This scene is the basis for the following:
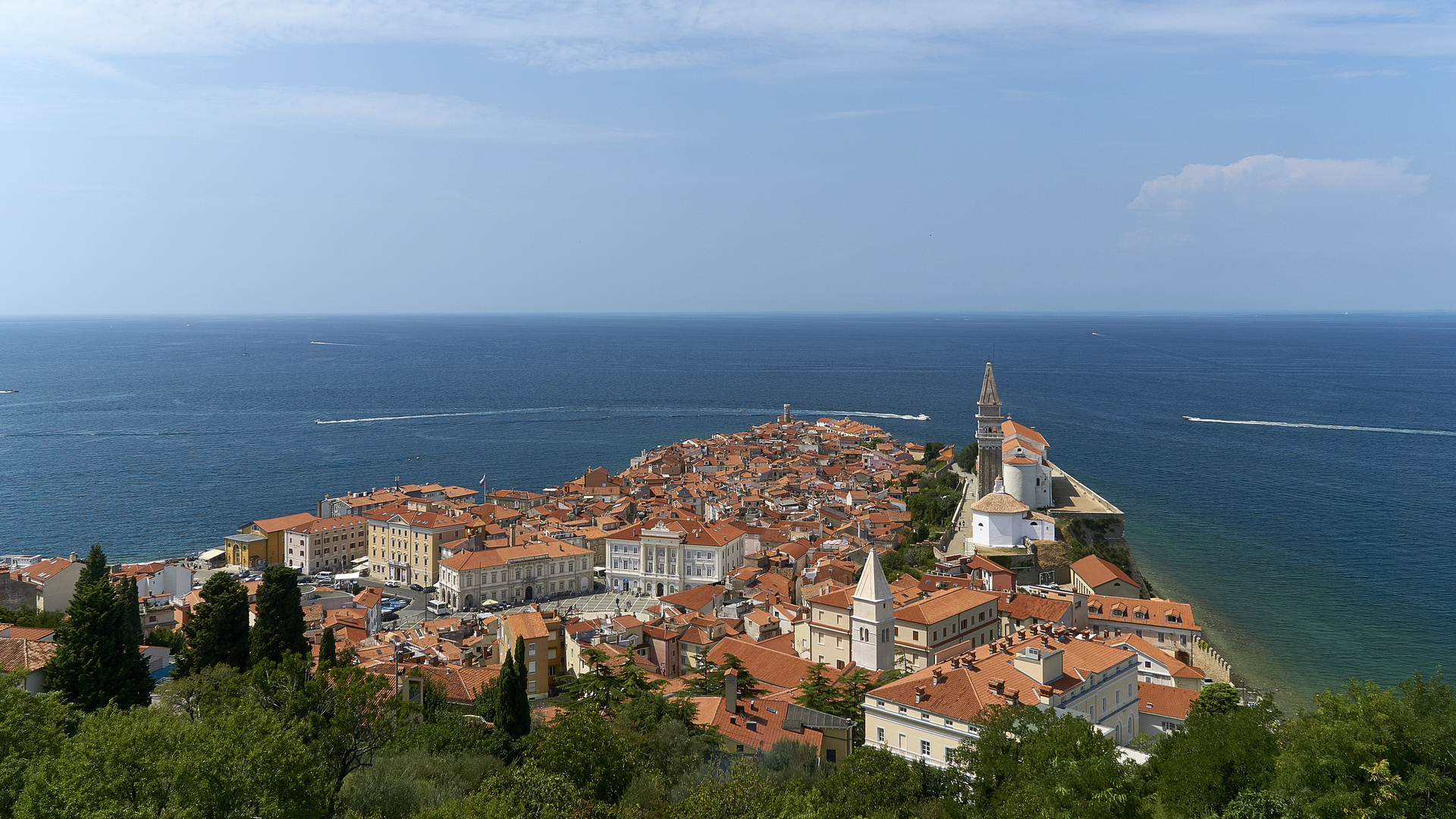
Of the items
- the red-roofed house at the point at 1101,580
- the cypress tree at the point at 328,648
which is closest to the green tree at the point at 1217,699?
the red-roofed house at the point at 1101,580

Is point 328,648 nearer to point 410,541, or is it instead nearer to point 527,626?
point 527,626

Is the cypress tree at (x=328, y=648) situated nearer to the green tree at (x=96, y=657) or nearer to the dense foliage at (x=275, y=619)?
the dense foliage at (x=275, y=619)

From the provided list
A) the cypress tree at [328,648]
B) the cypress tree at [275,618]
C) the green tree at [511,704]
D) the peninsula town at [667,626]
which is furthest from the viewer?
the cypress tree at [275,618]

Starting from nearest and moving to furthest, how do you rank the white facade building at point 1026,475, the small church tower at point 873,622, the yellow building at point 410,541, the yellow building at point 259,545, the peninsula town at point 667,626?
the peninsula town at point 667,626
the small church tower at point 873,622
the white facade building at point 1026,475
the yellow building at point 410,541
the yellow building at point 259,545

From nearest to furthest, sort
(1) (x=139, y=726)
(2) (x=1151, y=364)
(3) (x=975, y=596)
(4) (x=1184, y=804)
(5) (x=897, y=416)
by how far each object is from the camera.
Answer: (1) (x=139, y=726)
(4) (x=1184, y=804)
(3) (x=975, y=596)
(5) (x=897, y=416)
(2) (x=1151, y=364)

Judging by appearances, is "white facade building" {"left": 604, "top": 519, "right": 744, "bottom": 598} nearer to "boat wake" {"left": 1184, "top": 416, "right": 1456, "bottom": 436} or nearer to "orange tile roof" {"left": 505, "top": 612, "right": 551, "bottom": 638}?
"orange tile roof" {"left": 505, "top": 612, "right": 551, "bottom": 638}

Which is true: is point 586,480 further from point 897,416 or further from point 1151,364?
point 1151,364

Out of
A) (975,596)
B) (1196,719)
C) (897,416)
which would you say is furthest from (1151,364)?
(1196,719)
